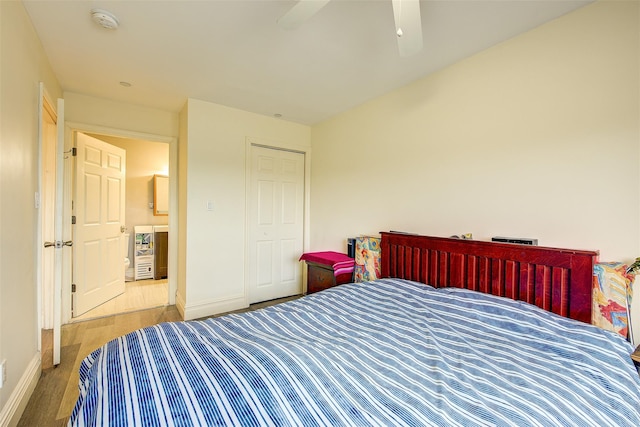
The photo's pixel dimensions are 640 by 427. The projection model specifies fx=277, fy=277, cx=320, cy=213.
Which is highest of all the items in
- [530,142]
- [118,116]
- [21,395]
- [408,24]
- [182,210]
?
[118,116]

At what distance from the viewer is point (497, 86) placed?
1.93 meters

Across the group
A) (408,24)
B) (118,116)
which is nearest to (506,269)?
(408,24)

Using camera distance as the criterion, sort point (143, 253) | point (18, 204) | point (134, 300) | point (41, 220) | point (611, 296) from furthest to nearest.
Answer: point (143, 253), point (134, 300), point (41, 220), point (18, 204), point (611, 296)

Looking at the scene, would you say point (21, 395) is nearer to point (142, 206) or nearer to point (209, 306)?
point (209, 306)

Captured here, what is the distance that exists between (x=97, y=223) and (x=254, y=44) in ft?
9.20

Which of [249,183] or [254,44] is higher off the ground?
[254,44]

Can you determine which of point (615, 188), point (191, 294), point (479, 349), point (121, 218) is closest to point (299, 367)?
point (479, 349)

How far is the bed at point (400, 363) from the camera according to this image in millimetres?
842

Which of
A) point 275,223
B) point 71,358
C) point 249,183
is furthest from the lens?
point 275,223

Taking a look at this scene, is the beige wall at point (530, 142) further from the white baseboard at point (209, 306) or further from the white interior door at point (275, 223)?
the white baseboard at point (209, 306)

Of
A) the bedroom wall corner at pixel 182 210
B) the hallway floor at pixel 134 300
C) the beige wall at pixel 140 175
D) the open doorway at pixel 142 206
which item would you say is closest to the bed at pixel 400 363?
the bedroom wall corner at pixel 182 210

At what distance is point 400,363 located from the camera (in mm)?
1147

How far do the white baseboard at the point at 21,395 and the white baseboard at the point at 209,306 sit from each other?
1.15 metres

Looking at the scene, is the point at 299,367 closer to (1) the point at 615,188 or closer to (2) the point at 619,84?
(1) the point at 615,188
